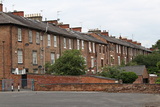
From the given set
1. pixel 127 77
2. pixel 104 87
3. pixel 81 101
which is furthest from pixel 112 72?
pixel 81 101

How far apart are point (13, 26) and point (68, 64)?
339 inches

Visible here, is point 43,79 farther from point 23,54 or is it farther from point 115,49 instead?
point 115,49

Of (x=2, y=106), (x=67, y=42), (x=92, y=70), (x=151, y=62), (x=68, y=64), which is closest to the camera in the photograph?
(x=2, y=106)

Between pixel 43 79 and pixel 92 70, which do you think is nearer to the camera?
pixel 43 79

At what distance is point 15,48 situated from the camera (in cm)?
4009

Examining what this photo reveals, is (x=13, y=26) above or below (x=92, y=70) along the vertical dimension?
above

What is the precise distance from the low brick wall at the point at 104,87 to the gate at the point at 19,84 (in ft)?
4.18

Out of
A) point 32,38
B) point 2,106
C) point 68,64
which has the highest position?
point 32,38

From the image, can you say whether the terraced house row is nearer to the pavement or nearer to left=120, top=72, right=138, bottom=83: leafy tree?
left=120, top=72, right=138, bottom=83: leafy tree

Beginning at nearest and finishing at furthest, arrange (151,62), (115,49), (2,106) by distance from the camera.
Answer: (2,106) < (151,62) < (115,49)

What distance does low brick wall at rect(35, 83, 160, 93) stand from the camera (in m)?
33.4

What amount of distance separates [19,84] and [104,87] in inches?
428

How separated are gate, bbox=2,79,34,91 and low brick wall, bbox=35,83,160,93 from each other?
1274 millimetres

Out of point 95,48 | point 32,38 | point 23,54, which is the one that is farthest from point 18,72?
point 95,48
